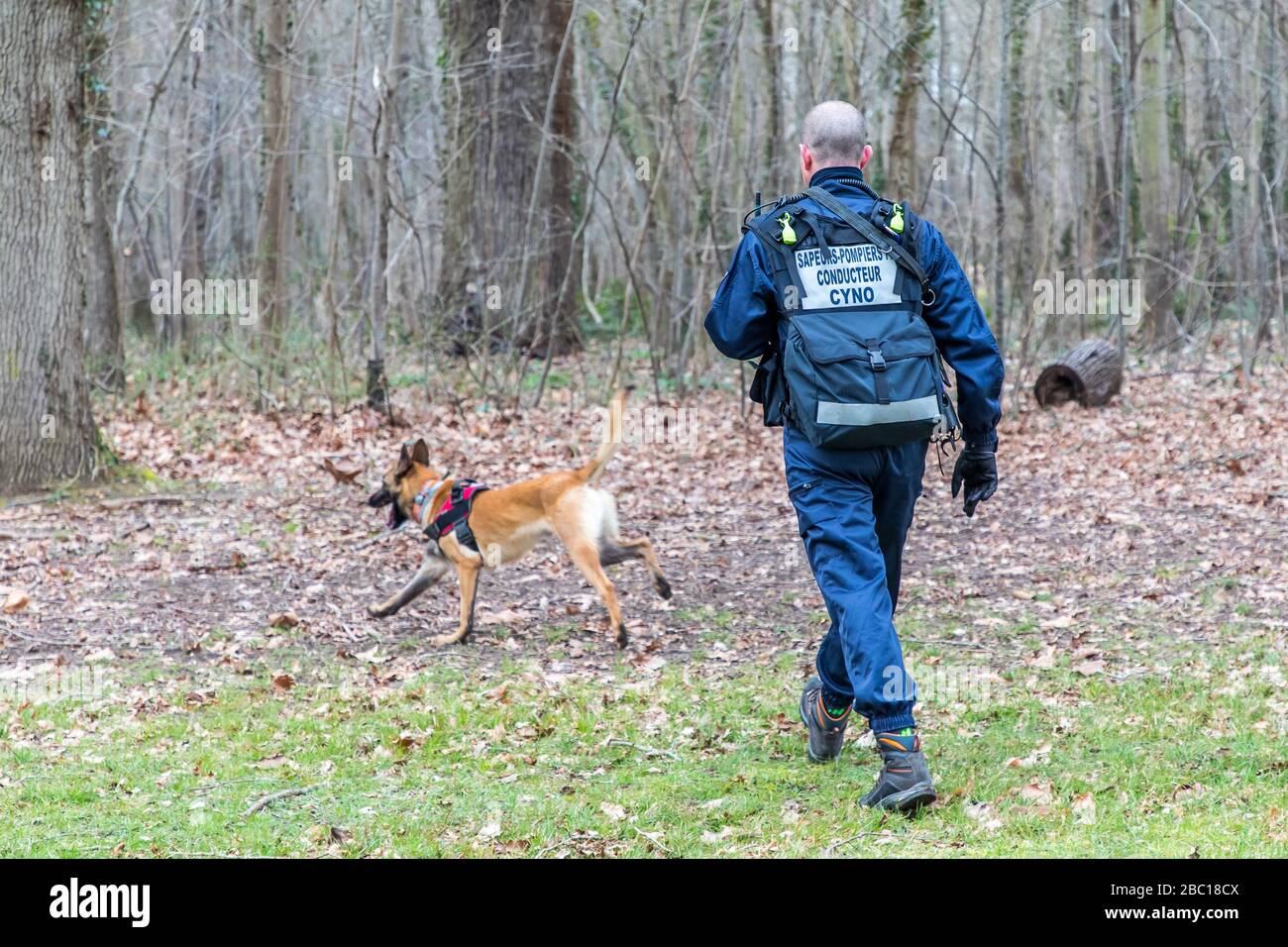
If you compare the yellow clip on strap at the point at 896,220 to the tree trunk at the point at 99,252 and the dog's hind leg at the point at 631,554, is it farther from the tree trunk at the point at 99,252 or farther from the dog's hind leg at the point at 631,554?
the tree trunk at the point at 99,252

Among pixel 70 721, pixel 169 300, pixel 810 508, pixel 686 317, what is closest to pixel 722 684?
pixel 810 508

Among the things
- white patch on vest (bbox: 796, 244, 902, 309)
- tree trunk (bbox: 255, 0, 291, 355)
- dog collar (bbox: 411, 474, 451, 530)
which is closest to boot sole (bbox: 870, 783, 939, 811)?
white patch on vest (bbox: 796, 244, 902, 309)

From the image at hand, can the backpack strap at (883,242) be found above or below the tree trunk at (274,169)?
below

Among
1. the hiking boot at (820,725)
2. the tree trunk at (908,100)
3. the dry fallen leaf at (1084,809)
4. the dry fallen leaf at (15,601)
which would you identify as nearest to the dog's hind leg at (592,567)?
the hiking boot at (820,725)

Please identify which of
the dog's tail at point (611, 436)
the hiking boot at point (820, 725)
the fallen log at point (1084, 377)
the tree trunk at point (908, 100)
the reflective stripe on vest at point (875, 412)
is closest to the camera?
the reflective stripe on vest at point (875, 412)

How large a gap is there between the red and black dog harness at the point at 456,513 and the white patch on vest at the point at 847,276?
3.78 meters

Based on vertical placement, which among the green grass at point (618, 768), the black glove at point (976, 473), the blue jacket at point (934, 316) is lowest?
the green grass at point (618, 768)

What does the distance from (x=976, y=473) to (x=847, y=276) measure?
90 cm

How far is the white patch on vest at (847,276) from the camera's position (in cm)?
431

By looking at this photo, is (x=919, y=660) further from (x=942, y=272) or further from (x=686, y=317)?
(x=686, y=317)

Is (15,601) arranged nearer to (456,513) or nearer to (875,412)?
(456,513)

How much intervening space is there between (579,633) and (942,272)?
380 cm

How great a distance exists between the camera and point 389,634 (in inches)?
299

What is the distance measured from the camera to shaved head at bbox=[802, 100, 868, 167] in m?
4.46
